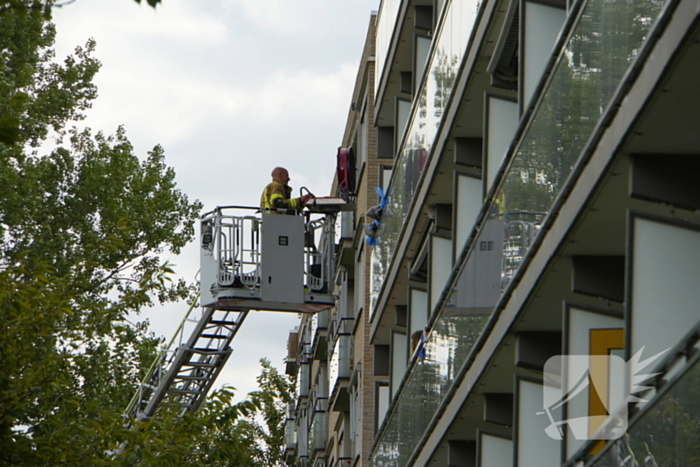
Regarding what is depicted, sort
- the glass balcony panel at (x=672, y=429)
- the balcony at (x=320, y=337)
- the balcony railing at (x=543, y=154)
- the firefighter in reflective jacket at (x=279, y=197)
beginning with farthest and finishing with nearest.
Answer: the balcony at (x=320, y=337) < the firefighter in reflective jacket at (x=279, y=197) < the balcony railing at (x=543, y=154) < the glass balcony panel at (x=672, y=429)

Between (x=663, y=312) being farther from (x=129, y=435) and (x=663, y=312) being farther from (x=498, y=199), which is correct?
(x=129, y=435)

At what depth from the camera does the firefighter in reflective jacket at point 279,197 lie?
24531mm

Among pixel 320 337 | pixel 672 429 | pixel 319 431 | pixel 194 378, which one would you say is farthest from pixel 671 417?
pixel 319 431

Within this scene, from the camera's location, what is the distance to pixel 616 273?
423 inches

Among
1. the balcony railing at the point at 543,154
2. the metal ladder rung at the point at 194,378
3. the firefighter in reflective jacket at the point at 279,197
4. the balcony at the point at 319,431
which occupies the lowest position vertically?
the balcony at the point at 319,431

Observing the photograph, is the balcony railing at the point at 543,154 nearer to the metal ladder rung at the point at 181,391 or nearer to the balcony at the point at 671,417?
the balcony at the point at 671,417

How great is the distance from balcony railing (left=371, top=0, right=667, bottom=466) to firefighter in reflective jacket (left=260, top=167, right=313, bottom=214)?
21.0 feet

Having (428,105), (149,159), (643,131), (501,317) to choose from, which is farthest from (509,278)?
(149,159)

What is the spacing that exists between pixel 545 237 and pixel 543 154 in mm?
744

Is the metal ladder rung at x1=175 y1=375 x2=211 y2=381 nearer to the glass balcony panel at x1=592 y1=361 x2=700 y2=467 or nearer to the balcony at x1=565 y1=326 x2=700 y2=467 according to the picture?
the balcony at x1=565 y1=326 x2=700 y2=467

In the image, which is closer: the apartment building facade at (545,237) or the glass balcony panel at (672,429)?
→ the glass balcony panel at (672,429)

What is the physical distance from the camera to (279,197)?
2470 centimetres

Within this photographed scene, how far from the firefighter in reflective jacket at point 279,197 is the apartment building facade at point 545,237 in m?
2.19

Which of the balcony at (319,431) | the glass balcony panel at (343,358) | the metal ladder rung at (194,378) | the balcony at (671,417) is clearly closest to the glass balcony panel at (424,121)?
the metal ladder rung at (194,378)
